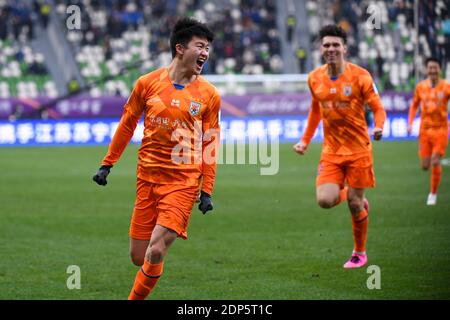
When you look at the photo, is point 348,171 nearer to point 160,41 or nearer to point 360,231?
point 360,231

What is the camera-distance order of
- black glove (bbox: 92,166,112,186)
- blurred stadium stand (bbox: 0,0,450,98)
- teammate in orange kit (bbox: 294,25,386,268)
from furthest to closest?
1. blurred stadium stand (bbox: 0,0,450,98)
2. teammate in orange kit (bbox: 294,25,386,268)
3. black glove (bbox: 92,166,112,186)

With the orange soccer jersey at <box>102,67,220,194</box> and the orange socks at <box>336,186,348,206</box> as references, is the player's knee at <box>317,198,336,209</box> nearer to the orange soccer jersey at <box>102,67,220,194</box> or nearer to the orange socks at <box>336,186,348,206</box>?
the orange socks at <box>336,186,348,206</box>

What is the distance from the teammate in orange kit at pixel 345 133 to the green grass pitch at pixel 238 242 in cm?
69

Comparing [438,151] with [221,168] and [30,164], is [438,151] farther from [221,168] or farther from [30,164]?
[30,164]

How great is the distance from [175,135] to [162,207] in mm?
627

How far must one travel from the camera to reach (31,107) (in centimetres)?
2997

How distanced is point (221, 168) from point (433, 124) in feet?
28.0

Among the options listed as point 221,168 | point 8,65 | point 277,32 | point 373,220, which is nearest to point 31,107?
point 8,65

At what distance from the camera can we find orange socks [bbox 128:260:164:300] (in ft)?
25.3
